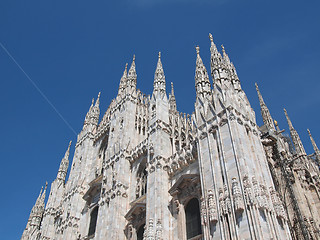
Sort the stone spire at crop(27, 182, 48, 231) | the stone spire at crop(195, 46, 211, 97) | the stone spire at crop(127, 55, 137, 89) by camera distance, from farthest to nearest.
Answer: the stone spire at crop(27, 182, 48, 231) → the stone spire at crop(127, 55, 137, 89) → the stone spire at crop(195, 46, 211, 97)

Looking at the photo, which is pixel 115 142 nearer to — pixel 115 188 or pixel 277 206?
pixel 115 188

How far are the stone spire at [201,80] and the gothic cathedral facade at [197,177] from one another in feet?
0.30

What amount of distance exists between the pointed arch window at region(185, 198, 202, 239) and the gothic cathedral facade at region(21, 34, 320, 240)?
0.06 m

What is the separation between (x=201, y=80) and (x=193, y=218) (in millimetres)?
9425

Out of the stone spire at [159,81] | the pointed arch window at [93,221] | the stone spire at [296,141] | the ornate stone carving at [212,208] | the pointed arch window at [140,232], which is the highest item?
the stone spire at [159,81]

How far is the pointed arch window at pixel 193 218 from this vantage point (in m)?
18.0

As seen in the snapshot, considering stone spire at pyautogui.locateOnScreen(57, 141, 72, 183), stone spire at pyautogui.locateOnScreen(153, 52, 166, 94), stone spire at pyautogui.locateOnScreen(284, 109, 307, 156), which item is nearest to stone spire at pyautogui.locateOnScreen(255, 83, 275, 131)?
stone spire at pyautogui.locateOnScreen(284, 109, 307, 156)

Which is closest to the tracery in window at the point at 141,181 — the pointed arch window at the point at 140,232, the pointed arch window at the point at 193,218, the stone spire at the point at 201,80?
the pointed arch window at the point at 140,232

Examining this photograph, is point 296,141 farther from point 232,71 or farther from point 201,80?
point 201,80

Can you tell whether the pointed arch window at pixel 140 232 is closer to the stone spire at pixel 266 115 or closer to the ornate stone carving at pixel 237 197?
the ornate stone carving at pixel 237 197

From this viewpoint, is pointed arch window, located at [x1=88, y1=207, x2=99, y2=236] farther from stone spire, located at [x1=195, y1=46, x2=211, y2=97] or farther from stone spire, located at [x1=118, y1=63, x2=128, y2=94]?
stone spire, located at [x1=195, y1=46, x2=211, y2=97]

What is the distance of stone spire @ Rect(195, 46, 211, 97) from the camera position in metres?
21.5

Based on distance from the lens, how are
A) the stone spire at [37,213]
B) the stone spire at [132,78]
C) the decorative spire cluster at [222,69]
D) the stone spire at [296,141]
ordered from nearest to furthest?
the decorative spire cluster at [222,69]
the stone spire at [296,141]
the stone spire at [132,78]
the stone spire at [37,213]

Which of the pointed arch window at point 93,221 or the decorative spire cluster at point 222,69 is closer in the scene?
the decorative spire cluster at point 222,69
